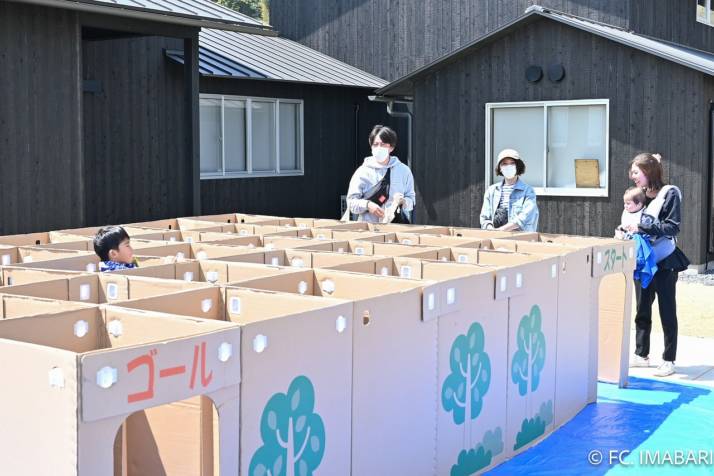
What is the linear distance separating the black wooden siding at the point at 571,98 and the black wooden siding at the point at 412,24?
10.9ft

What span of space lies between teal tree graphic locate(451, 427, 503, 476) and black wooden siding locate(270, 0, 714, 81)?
14.3 metres

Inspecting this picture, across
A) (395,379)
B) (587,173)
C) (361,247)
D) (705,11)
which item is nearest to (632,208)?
(361,247)

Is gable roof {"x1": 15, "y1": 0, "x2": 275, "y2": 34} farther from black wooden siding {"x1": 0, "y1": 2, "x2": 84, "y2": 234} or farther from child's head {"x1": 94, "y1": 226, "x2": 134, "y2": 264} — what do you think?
child's head {"x1": 94, "y1": 226, "x2": 134, "y2": 264}

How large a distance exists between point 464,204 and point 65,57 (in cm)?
783

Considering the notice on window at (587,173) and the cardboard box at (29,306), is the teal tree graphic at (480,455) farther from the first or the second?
the notice on window at (587,173)

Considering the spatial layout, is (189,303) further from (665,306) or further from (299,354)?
(665,306)

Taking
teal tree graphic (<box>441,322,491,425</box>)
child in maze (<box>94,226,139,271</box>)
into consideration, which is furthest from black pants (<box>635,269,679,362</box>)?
child in maze (<box>94,226,139,271</box>)

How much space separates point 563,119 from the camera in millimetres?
15703

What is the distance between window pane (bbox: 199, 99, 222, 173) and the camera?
664 inches

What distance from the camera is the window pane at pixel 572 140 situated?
50.4 ft

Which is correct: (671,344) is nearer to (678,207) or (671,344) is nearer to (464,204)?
(678,207)

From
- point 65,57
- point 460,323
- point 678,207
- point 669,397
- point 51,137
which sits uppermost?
point 65,57

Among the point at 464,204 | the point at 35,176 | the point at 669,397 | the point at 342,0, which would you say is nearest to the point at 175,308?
the point at 669,397

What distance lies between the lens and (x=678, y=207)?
25.5 ft
